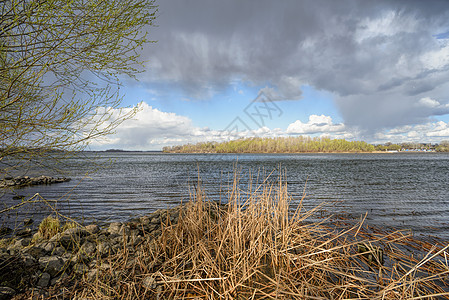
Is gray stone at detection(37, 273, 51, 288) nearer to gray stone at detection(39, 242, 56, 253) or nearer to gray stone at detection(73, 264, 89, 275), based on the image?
gray stone at detection(73, 264, 89, 275)

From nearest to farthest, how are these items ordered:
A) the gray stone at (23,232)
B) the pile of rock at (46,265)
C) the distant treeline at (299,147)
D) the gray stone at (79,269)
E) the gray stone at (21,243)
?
the pile of rock at (46,265)
the gray stone at (79,269)
the gray stone at (21,243)
the gray stone at (23,232)
the distant treeline at (299,147)

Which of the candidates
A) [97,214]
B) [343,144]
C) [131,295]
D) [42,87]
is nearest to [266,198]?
[131,295]

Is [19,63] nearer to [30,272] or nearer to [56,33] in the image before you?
[56,33]

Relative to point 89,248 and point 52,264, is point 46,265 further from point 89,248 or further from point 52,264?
point 89,248

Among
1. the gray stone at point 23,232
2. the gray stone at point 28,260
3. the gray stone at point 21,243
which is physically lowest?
the gray stone at point 23,232

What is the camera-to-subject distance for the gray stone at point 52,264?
494 cm

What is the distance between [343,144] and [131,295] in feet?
703

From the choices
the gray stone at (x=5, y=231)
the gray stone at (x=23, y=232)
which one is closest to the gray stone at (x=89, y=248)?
the gray stone at (x=23, y=232)

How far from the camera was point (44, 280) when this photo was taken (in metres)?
4.61

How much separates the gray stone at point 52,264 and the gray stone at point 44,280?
7.7 inches

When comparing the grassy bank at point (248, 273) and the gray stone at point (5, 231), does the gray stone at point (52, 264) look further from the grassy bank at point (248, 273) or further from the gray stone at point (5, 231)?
the gray stone at point (5, 231)

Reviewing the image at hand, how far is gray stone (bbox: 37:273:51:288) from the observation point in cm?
451

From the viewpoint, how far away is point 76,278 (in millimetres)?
4680

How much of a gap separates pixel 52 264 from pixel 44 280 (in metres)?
0.48
